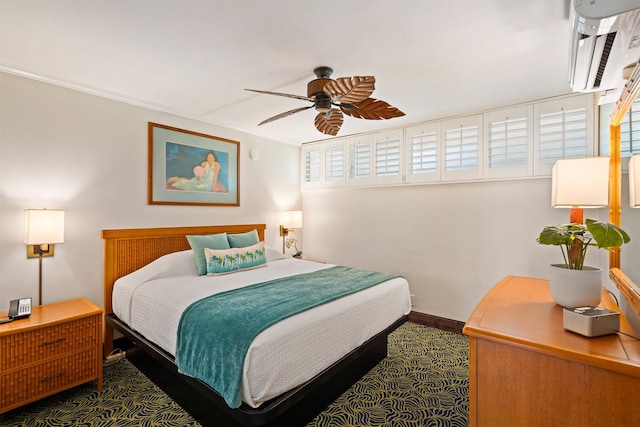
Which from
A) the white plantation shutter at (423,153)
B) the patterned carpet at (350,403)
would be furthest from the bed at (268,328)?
the white plantation shutter at (423,153)

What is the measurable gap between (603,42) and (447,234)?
2.45 metres

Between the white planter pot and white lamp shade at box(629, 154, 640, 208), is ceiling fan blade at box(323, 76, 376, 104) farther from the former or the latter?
the white planter pot

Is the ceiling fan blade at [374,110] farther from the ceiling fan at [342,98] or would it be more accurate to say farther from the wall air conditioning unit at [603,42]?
the wall air conditioning unit at [603,42]

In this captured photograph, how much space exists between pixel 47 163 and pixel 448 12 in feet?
10.8

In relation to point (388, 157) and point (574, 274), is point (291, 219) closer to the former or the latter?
point (388, 157)

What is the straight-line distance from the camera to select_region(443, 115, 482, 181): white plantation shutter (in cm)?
350

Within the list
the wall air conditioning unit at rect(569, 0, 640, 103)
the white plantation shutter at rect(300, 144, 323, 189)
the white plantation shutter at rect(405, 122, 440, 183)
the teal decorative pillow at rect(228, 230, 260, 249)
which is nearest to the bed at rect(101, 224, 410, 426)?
the teal decorative pillow at rect(228, 230, 260, 249)

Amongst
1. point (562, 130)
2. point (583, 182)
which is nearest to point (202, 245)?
point (583, 182)

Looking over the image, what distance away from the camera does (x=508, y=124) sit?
331 centimetres

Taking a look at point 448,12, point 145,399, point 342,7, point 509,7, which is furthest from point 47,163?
point 509,7

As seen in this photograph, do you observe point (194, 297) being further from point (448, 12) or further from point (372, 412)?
point (448, 12)

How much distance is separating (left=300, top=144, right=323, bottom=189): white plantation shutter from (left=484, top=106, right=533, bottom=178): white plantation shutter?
7.82 ft

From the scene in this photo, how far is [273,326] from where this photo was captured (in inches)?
71.3

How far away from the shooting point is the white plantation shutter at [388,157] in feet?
13.4
